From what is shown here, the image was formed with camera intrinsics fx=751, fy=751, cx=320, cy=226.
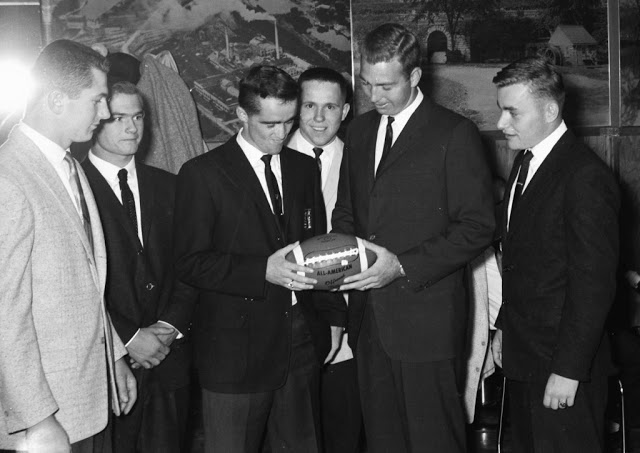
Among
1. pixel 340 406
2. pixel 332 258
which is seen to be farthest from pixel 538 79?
pixel 340 406

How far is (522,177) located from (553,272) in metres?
0.36

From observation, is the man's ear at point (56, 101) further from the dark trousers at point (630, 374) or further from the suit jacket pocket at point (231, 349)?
the dark trousers at point (630, 374)

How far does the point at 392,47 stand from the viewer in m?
2.54

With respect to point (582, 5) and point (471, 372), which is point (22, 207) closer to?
point (471, 372)

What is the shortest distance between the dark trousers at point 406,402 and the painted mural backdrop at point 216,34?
2.45 m

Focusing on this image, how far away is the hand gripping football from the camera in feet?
8.01

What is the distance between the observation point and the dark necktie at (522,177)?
8.23 feet

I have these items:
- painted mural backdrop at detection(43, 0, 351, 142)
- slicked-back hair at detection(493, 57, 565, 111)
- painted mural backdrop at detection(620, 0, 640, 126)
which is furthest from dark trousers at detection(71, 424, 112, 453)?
painted mural backdrop at detection(620, 0, 640, 126)

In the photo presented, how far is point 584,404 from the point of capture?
7.70ft

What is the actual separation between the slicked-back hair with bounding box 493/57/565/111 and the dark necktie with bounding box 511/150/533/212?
0.64ft

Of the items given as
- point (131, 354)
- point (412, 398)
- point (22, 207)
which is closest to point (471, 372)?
point (412, 398)

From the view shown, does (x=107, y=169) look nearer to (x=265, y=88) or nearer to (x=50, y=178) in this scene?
(x=265, y=88)

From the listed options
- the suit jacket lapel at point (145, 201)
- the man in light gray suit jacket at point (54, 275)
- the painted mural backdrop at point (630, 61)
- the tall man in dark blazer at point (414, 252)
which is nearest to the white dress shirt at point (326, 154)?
the tall man in dark blazer at point (414, 252)

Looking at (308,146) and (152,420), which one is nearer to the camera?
(152,420)
